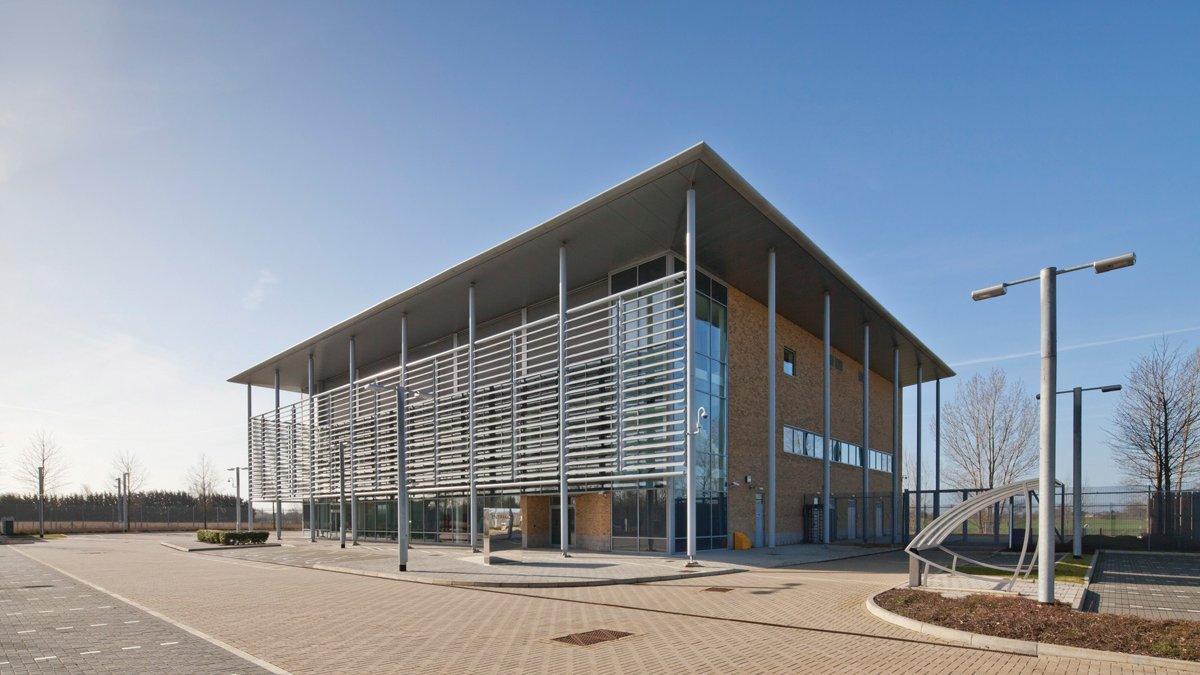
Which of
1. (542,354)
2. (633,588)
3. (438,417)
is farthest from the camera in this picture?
(438,417)

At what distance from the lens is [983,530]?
43.6 metres

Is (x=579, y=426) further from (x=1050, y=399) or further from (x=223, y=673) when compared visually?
(x=223, y=673)

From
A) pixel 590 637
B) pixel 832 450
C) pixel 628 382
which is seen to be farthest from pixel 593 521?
pixel 590 637

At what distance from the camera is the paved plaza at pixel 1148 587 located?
41.8 ft

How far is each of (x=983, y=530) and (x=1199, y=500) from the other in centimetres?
1824

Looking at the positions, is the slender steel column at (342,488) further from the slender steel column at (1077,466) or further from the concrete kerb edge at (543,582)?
the slender steel column at (1077,466)

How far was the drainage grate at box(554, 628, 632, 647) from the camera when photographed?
10570 mm

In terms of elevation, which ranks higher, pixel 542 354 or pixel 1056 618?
pixel 542 354

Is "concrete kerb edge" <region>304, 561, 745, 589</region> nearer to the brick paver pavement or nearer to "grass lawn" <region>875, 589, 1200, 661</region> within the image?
the brick paver pavement

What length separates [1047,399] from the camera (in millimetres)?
12195

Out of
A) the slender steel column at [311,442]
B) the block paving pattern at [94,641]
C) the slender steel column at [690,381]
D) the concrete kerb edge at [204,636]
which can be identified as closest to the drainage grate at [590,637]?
the concrete kerb edge at [204,636]

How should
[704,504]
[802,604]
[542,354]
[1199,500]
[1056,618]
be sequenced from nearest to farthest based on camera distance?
[1056,618], [802,604], [1199,500], [704,504], [542,354]

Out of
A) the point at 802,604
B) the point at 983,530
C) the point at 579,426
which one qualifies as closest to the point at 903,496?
the point at 983,530

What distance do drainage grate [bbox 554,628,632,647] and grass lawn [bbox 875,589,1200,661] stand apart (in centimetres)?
453
